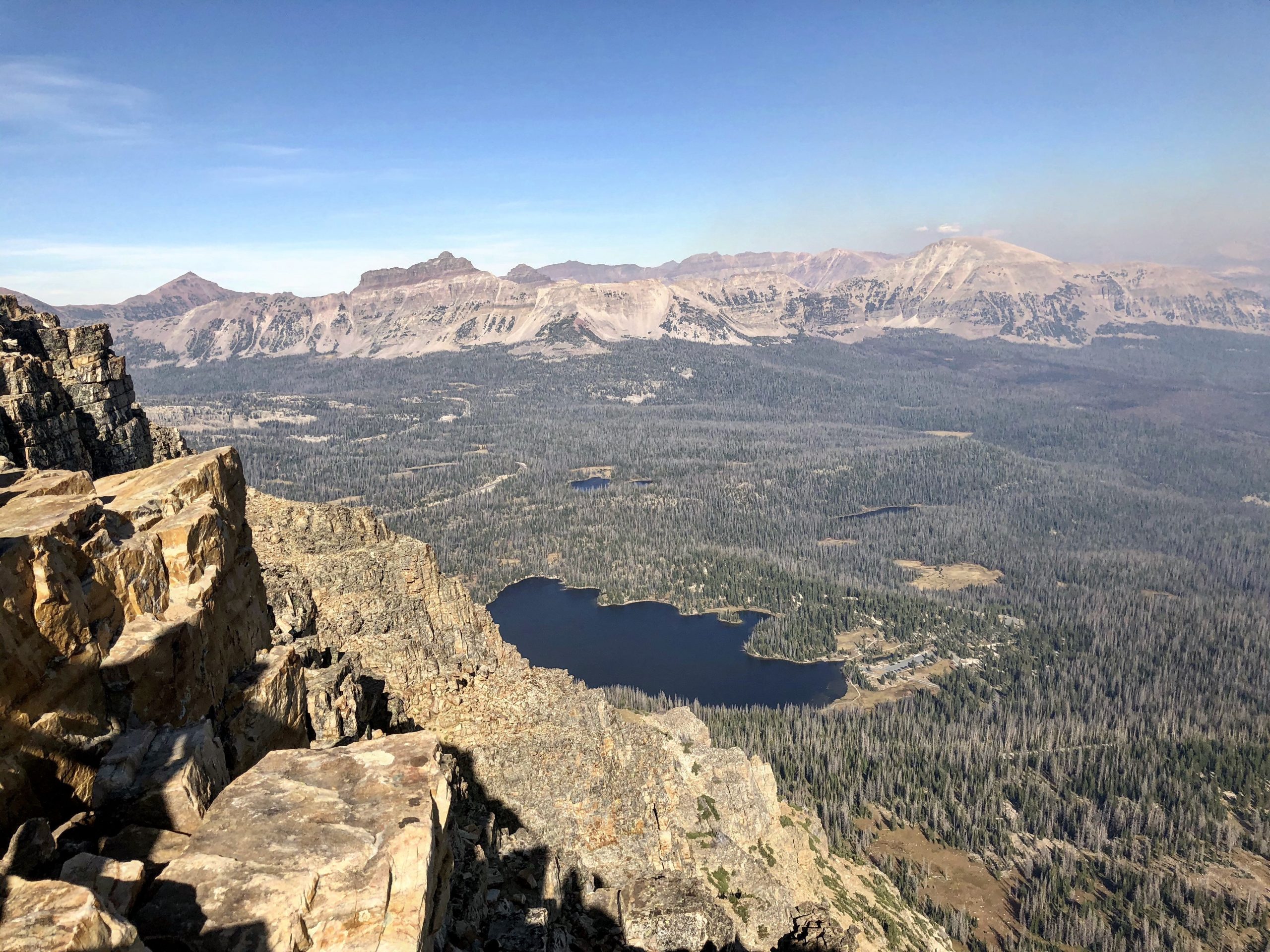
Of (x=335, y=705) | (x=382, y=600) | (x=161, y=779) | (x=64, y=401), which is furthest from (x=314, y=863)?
(x=382, y=600)

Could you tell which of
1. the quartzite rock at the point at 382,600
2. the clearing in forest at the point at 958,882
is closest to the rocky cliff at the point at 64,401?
the quartzite rock at the point at 382,600

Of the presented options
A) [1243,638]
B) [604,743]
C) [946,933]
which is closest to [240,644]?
[604,743]

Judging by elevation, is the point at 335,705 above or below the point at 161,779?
below

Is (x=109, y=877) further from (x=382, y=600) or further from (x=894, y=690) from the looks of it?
(x=894, y=690)

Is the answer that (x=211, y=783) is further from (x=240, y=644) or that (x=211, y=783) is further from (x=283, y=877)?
(x=240, y=644)

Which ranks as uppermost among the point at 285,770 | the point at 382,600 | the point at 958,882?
the point at 285,770

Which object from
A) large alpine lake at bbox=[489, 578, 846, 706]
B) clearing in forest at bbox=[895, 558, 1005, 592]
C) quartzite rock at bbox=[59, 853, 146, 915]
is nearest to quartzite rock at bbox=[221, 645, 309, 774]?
quartzite rock at bbox=[59, 853, 146, 915]
